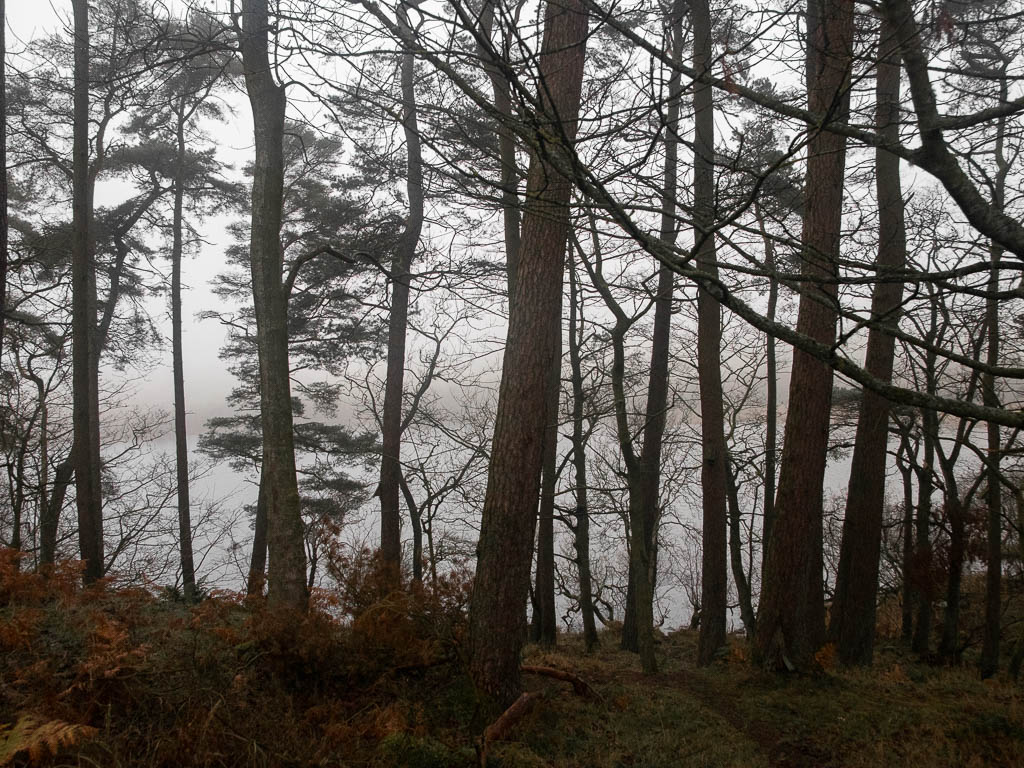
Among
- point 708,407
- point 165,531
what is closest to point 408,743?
point 708,407

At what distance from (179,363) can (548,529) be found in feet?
33.8

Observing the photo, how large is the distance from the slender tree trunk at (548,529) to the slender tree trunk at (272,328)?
4023 mm

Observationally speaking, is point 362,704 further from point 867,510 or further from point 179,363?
point 179,363

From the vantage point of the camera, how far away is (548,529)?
33.3ft

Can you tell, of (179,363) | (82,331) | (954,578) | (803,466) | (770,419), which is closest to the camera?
(803,466)

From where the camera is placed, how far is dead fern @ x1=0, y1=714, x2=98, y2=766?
2752 mm

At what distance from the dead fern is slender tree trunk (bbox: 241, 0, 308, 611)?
2868mm

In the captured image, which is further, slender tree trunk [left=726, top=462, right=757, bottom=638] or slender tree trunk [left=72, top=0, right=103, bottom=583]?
slender tree trunk [left=726, top=462, right=757, bottom=638]

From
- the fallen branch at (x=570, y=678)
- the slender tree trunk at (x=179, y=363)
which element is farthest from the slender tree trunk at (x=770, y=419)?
the slender tree trunk at (x=179, y=363)

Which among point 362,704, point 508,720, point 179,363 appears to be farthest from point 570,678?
point 179,363

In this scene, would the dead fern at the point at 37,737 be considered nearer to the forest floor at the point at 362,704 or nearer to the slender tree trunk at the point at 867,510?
the forest floor at the point at 362,704

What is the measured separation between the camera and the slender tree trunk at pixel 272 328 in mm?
6098

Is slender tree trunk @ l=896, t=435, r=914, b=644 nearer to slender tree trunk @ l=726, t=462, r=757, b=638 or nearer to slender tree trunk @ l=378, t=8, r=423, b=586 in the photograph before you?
slender tree trunk @ l=726, t=462, r=757, b=638

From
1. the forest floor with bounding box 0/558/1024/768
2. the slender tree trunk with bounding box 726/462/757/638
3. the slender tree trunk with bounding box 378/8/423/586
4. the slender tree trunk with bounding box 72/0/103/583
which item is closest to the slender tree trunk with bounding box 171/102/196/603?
the slender tree trunk with bounding box 72/0/103/583
